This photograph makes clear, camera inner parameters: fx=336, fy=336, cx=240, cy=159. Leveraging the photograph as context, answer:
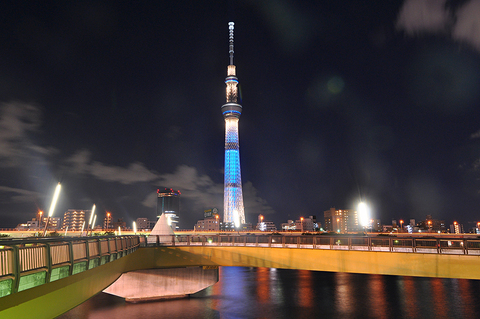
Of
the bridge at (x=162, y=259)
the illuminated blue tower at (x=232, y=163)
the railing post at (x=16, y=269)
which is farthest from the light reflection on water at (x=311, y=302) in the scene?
the illuminated blue tower at (x=232, y=163)

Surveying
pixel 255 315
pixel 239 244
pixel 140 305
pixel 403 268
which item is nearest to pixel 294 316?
pixel 255 315

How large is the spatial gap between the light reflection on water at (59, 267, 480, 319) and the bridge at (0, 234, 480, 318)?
5.37m

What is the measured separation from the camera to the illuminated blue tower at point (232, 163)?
181 metres

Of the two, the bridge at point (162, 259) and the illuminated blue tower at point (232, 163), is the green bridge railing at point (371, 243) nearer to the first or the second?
the bridge at point (162, 259)

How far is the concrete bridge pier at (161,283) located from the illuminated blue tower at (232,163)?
12993cm

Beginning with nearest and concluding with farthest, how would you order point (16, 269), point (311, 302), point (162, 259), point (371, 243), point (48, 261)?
point (16, 269) → point (48, 261) → point (371, 243) → point (162, 259) → point (311, 302)

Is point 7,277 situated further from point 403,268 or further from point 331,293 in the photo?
point 331,293

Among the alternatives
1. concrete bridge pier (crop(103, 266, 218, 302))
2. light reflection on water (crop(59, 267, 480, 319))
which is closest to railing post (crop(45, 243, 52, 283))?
light reflection on water (crop(59, 267, 480, 319))

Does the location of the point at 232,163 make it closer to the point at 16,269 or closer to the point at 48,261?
the point at 48,261

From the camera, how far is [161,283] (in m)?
41.8

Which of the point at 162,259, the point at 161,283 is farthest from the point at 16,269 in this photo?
the point at 161,283

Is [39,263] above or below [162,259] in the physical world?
above

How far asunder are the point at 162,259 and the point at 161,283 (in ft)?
23.1

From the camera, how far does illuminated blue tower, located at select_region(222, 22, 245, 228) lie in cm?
18062
